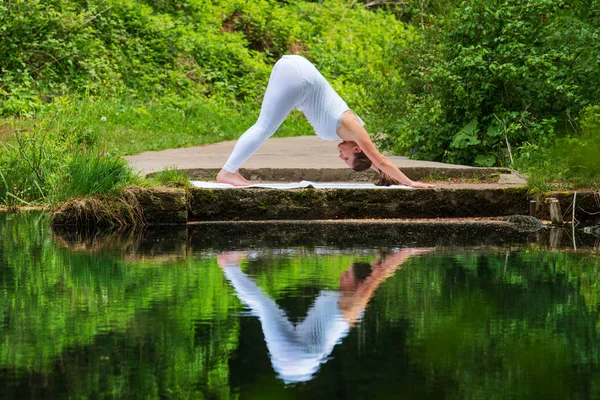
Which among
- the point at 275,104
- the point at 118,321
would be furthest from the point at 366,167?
the point at 118,321

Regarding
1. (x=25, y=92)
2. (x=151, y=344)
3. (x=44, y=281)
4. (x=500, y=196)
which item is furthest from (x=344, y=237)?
(x=25, y=92)

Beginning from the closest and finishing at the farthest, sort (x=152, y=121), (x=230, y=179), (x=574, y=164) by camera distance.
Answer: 1. (x=230, y=179)
2. (x=574, y=164)
3. (x=152, y=121)

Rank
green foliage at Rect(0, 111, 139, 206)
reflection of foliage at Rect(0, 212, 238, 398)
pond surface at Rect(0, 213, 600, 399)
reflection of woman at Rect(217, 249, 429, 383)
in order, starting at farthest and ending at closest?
green foliage at Rect(0, 111, 139, 206), reflection of woman at Rect(217, 249, 429, 383), reflection of foliage at Rect(0, 212, 238, 398), pond surface at Rect(0, 213, 600, 399)

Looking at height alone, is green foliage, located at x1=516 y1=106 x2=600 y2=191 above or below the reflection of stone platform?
above

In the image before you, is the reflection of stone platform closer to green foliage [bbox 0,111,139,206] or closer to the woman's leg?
green foliage [bbox 0,111,139,206]

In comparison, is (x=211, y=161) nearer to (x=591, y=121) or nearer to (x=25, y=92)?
(x=591, y=121)

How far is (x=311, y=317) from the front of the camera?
5.05 meters

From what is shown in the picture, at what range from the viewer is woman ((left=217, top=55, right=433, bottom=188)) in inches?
366

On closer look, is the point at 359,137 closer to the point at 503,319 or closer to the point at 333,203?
the point at 333,203

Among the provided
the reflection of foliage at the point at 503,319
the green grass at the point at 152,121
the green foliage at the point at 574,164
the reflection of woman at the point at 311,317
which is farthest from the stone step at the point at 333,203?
the green grass at the point at 152,121

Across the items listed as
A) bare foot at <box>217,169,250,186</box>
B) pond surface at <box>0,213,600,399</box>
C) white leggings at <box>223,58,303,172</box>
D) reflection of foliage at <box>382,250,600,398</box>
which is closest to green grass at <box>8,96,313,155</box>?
bare foot at <box>217,169,250,186</box>

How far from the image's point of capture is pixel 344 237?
8.36 m

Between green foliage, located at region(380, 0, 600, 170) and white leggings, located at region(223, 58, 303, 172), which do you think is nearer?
white leggings, located at region(223, 58, 303, 172)

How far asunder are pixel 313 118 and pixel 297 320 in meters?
4.59
